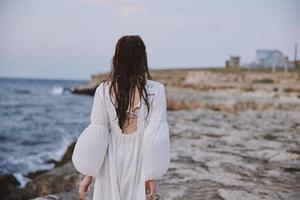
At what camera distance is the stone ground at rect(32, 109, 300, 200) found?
4277 millimetres

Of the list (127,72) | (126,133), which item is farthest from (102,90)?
(126,133)

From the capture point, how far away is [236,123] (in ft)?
32.8

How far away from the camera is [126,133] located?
2.82 m

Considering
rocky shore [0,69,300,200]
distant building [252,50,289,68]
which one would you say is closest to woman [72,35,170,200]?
rocky shore [0,69,300,200]

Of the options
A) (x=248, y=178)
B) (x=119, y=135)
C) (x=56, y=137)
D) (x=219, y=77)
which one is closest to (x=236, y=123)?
(x=248, y=178)

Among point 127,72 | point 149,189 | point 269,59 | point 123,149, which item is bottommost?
point 149,189

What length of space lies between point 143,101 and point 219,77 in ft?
139

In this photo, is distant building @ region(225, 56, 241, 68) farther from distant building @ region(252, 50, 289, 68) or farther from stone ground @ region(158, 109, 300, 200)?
stone ground @ region(158, 109, 300, 200)

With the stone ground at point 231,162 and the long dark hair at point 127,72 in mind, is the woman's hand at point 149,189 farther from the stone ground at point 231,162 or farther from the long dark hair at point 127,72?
the stone ground at point 231,162

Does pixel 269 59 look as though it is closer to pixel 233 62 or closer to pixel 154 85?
pixel 233 62

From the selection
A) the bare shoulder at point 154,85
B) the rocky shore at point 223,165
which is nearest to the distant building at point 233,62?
the rocky shore at point 223,165

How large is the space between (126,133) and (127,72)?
1.40 feet

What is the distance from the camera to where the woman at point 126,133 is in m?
2.68

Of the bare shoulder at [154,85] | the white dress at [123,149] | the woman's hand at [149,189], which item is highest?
the bare shoulder at [154,85]
